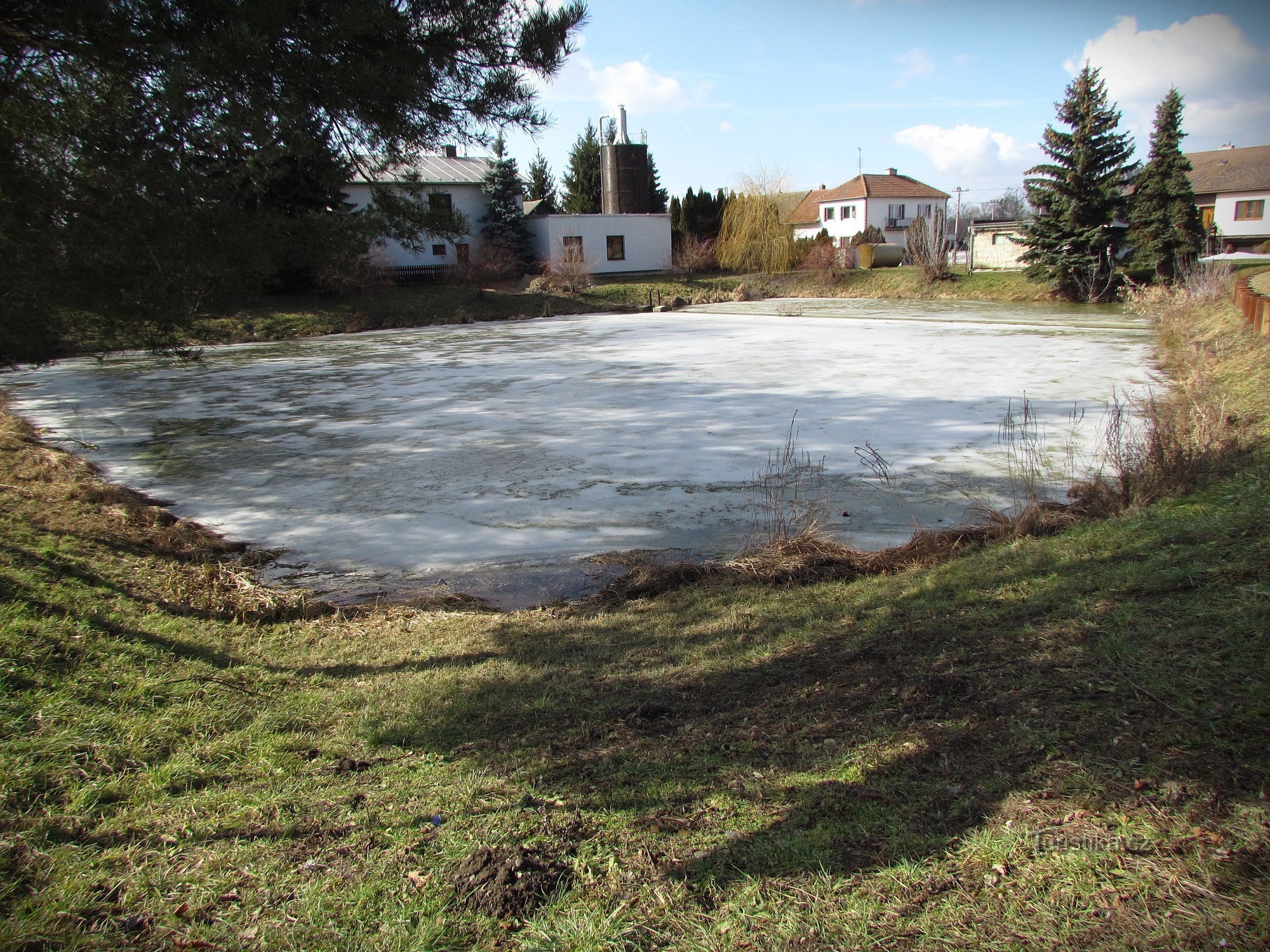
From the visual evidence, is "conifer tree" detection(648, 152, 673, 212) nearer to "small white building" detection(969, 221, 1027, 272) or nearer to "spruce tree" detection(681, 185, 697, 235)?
"spruce tree" detection(681, 185, 697, 235)

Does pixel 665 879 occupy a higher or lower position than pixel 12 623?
lower

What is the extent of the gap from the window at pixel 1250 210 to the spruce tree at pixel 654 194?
31764mm

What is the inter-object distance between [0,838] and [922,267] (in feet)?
125

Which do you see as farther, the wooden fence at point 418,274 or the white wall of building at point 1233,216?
the white wall of building at point 1233,216

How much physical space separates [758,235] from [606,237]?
291 inches

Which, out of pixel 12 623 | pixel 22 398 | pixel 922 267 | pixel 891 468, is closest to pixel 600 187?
pixel 922 267

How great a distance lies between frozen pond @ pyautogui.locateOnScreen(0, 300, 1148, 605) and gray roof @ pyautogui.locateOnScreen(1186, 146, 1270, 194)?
119 ft

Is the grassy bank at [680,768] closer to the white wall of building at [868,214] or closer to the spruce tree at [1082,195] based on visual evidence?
the spruce tree at [1082,195]

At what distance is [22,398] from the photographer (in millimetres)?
14898

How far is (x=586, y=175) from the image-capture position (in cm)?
4919

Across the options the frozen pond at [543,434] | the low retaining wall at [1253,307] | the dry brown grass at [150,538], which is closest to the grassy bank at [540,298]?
the frozen pond at [543,434]

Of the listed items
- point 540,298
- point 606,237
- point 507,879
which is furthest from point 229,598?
point 606,237

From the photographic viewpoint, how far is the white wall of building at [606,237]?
4091 centimetres

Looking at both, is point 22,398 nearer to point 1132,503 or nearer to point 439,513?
point 439,513
